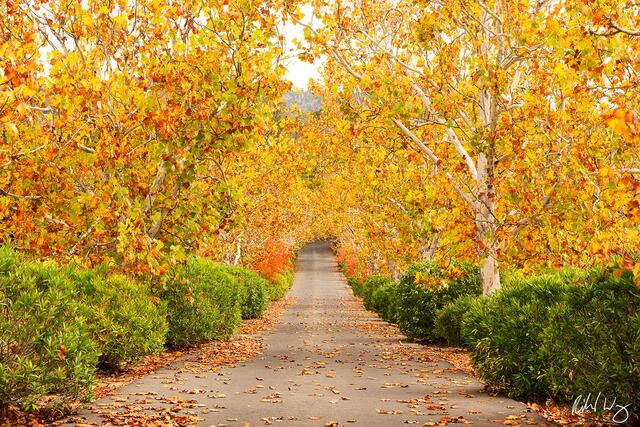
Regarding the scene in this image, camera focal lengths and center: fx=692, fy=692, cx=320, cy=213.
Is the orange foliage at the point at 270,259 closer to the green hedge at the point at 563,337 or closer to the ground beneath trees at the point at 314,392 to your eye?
the ground beneath trees at the point at 314,392

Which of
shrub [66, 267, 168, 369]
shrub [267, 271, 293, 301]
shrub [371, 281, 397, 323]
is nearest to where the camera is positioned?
shrub [66, 267, 168, 369]

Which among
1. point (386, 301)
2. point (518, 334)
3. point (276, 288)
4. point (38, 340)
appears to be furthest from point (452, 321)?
point (276, 288)

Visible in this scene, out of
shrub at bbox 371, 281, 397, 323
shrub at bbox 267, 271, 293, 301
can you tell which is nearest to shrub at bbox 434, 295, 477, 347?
shrub at bbox 371, 281, 397, 323

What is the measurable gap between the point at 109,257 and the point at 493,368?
6.96 meters

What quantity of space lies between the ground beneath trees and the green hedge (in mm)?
480

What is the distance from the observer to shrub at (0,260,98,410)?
6812mm

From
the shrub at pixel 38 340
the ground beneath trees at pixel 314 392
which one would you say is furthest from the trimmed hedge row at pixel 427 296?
the shrub at pixel 38 340

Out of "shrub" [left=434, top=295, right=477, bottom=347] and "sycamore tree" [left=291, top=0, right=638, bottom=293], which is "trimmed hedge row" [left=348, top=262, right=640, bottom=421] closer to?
"sycamore tree" [left=291, top=0, right=638, bottom=293]

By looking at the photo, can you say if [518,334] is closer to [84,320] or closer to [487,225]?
[487,225]

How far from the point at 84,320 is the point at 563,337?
5.43 m

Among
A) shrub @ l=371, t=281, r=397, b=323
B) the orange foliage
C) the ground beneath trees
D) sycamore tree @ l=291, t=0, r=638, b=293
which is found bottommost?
the ground beneath trees

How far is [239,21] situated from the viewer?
12.6 meters

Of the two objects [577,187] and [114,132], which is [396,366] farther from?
[114,132]

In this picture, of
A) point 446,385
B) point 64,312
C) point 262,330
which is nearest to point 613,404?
point 446,385
